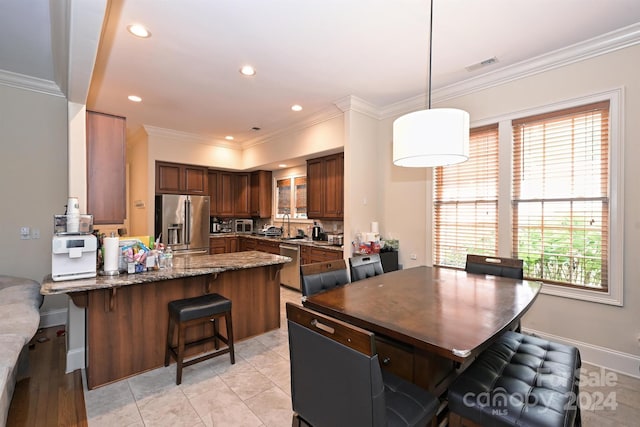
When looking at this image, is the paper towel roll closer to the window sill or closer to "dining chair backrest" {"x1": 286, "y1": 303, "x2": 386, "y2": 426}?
"dining chair backrest" {"x1": 286, "y1": 303, "x2": 386, "y2": 426}

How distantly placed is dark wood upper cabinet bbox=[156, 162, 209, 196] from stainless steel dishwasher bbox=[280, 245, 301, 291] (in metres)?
2.17

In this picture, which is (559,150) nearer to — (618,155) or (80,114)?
(618,155)

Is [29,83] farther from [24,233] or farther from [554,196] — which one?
[554,196]

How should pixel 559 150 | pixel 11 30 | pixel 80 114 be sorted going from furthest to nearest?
pixel 559 150, pixel 80 114, pixel 11 30

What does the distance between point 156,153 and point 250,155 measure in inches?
67.1

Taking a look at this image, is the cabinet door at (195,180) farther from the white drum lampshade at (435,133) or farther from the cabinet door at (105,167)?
the white drum lampshade at (435,133)

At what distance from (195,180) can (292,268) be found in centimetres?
265

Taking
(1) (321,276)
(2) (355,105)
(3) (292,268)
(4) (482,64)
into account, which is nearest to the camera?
(1) (321,276)

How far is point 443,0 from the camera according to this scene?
2131mm

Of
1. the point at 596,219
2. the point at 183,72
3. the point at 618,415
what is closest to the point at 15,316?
the point at 183,72

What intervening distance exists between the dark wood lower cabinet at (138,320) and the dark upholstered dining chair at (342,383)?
5.73 ft

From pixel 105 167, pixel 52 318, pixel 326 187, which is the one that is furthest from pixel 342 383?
pixel 52 318

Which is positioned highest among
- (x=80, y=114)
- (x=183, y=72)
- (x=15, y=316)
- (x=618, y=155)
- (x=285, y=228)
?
(x=183, y=72)

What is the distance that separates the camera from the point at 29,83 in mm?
3365
